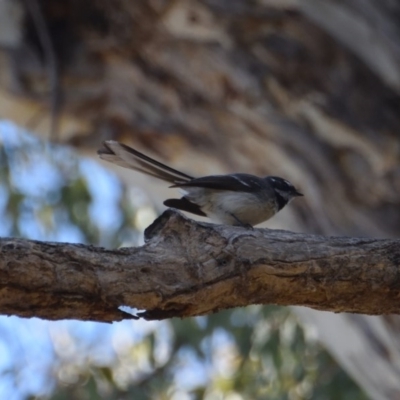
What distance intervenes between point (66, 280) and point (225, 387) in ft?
15.7

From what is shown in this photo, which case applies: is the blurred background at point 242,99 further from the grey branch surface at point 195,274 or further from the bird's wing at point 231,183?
the grey branch surface at point 195,274

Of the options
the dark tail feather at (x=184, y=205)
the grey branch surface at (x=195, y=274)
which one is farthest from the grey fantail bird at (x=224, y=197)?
A: the grey branch surface at (x=195, y=274)

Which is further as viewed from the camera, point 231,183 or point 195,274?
point 231,183

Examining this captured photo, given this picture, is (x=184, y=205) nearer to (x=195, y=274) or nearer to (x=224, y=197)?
(x=224, y=197)

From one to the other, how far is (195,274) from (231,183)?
4.59 ft

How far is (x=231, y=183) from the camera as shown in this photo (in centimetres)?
340

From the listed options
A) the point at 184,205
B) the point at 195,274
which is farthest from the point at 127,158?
the point at 195,274

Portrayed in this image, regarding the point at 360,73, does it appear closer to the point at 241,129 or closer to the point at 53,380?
the point at 241,129

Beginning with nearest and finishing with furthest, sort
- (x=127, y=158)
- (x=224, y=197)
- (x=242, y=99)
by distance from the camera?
(x=127, y=158) → (x=224, y=197) → (x=242, y=99)

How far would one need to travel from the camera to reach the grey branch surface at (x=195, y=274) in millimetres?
1818

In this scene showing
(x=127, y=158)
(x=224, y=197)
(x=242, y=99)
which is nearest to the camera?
(x=127, y=158)

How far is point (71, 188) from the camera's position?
7.04 m

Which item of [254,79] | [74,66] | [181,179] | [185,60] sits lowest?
[181,179]

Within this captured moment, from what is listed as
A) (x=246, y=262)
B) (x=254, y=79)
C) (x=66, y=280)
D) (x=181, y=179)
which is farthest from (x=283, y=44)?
(x=66, y=280)
